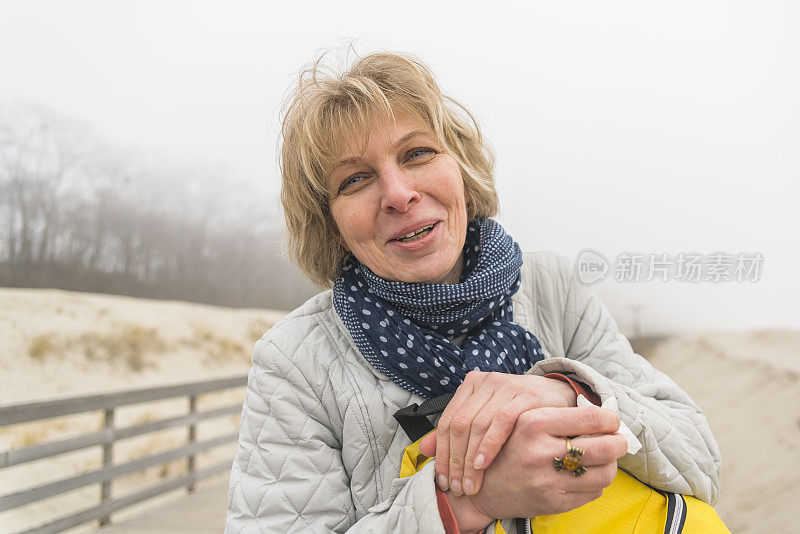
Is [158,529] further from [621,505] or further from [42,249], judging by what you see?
[42,249]

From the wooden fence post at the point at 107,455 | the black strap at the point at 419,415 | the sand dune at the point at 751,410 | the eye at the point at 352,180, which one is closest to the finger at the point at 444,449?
the black strap at the point at 419,415

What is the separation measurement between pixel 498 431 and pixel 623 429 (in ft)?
0.46

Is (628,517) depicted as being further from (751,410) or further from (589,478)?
(751,410)

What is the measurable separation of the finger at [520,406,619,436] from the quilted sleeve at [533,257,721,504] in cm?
6

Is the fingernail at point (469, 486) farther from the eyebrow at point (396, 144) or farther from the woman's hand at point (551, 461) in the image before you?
the eyebrow at point (396, 144)

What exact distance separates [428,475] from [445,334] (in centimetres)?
28

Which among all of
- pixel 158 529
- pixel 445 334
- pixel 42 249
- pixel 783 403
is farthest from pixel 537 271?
pixel 42 249

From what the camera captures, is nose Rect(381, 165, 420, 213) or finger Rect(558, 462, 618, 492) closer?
finger Rect(558, 462, 618, 492)

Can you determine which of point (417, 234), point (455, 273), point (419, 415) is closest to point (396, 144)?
point (417, 234)

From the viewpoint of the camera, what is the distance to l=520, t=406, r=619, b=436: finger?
Result: 1.71 ft

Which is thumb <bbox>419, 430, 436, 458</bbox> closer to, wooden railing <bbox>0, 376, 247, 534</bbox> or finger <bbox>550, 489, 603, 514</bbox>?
finger <bbox>550, 489, 603, 514</bbox>

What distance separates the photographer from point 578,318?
2.86ft

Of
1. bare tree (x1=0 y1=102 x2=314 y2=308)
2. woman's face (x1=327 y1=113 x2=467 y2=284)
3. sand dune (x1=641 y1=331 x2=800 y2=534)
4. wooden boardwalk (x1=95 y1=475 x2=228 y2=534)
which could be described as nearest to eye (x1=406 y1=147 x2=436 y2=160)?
woman's face (x1=327 y1=113 x2=467 y2=284)

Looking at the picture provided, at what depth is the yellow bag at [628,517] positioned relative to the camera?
0.58 metres
